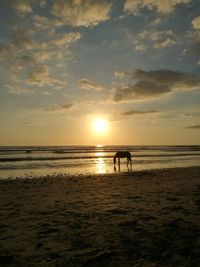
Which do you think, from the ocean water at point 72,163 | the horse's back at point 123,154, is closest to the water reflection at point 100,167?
the ocean water at point 72,163

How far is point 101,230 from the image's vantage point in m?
7.44

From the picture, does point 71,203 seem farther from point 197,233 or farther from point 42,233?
point 197,233

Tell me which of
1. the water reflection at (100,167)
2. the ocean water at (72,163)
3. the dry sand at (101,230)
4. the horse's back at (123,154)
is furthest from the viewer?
the horse's back at (123,154)

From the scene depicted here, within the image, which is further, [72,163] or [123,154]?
[72,163]

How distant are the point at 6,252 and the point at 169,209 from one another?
534 centimetres

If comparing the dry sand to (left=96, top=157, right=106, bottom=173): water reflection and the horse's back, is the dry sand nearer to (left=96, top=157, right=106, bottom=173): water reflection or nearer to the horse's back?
(left=96, top=157, right=106, bottom=173): water reflection

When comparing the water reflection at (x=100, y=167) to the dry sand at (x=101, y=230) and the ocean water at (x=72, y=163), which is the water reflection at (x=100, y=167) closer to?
the ocean water at (x=72, y=163)

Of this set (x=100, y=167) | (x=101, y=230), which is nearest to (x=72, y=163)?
(x=100, y=167)

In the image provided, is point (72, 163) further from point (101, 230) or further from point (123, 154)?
point (101, 230)

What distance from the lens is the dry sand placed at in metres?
5.70

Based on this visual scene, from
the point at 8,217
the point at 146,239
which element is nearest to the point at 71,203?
the point at 8,217

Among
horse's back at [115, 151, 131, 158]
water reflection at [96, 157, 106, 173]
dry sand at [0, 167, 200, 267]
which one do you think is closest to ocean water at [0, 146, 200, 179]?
water reflection at [96, 157, 106, 173]

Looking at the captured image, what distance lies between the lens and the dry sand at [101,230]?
5.70 metres

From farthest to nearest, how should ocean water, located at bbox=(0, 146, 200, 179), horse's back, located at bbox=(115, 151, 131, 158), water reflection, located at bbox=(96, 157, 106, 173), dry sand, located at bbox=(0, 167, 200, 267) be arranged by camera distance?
horse's back, located at bbox=(115, 151, 131, 158) < water reflection, located at bbox=(96, 157, 106, 173) < ocean water, located at bbox=(0, 146, 200, 179) < dry sand, located at bbox=(0, 167, 200, 267)
